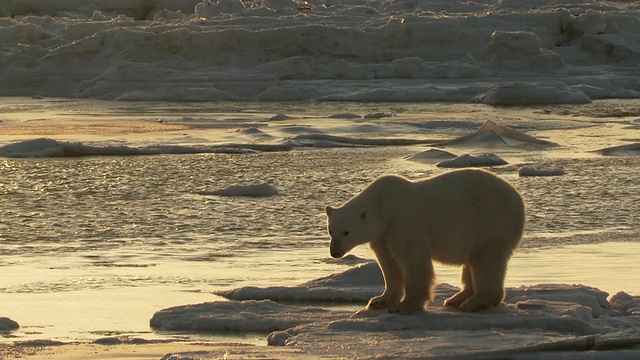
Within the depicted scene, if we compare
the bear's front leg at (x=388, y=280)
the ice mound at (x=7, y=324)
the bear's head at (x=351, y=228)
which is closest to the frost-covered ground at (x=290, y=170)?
the ice mound at (x=7, y=324)

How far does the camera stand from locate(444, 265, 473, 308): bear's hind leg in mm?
5438

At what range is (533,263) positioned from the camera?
6.94 metres

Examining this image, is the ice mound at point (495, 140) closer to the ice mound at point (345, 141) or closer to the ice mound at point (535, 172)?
the ice mound at point (345, 141)

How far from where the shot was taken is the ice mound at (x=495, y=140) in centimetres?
1398

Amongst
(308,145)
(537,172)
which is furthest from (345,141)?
(537,172)

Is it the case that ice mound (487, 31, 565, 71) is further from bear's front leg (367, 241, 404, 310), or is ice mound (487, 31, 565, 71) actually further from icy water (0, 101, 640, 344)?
bear's front leg (367, 241, 404, 310)

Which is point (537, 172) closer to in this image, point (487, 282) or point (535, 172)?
point (535, 172)

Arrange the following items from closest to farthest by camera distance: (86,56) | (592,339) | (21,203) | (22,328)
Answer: (592,339) < (22,328) < (21,203) < (86,56)

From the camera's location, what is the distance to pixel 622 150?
1333cm

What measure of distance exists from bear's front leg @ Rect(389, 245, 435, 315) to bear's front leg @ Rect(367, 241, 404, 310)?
0.13 m

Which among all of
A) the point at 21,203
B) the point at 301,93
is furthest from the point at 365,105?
the point at 21,203

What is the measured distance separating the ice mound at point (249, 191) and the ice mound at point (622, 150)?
4682mm

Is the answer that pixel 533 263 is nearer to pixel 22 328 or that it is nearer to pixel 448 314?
pixel 448 314

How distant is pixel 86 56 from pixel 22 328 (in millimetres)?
22522
